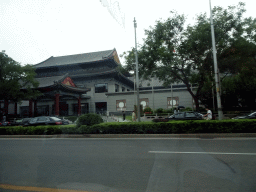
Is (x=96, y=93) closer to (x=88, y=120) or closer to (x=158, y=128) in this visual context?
(x=88, y=120)

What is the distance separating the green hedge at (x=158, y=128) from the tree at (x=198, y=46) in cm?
596

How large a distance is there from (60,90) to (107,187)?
24.8 m

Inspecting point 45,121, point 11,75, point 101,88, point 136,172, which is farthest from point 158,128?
point 101,88

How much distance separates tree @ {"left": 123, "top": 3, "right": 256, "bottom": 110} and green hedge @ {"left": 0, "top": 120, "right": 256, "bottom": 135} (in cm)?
596

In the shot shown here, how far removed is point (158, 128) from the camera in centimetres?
1121

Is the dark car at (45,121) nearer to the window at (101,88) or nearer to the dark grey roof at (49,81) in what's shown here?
the dark grey roof at (49,81)

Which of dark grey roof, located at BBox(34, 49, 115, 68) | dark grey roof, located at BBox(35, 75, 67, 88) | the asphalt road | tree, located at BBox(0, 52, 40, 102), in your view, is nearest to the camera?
the asphalt road

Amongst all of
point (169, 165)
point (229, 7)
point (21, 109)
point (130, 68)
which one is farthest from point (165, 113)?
point (21, 109)

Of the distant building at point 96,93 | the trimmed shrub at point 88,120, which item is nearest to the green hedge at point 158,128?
the trimmed shrub at point 88,120

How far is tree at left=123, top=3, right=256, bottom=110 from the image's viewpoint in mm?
14865

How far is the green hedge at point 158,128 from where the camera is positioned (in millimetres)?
10320

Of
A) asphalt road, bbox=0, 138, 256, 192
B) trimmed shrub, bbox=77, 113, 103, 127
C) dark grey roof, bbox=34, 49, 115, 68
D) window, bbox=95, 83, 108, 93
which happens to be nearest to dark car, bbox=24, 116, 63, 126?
trimmed shrub, bbox=77, 113, 103, 127

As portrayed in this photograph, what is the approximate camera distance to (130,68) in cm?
1847

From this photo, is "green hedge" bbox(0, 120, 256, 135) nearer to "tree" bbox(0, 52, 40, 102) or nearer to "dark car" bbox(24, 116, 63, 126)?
"dark car" bbox(24, 116, 63, 126)
